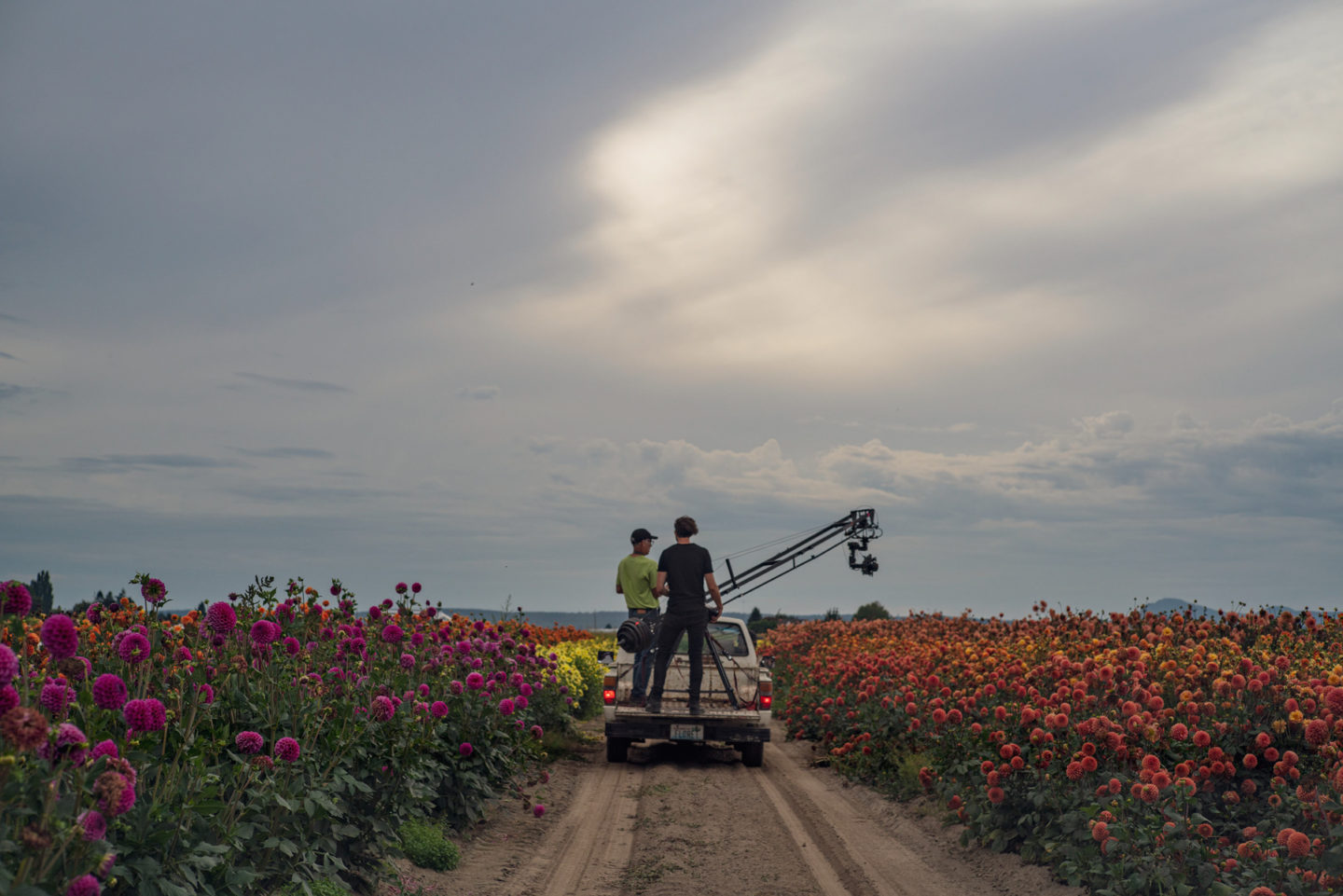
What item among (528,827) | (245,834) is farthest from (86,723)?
(528,827)

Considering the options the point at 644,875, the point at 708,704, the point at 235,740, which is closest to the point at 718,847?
the point at 644,875

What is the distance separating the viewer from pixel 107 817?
317 cm

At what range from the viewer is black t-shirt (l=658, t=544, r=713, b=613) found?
446 inches

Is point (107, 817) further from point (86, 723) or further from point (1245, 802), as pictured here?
point (1245, 802)

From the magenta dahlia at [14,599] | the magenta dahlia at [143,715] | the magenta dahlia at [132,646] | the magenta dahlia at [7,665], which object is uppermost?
the magenta dahlia at [14,599]

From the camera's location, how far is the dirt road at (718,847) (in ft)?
23.0

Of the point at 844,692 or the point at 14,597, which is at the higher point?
the point at 14,597

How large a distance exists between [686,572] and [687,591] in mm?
227

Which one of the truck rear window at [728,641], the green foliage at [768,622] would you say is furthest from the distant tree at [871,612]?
the truck rear window at [728,641]

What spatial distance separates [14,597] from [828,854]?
6.34 metres

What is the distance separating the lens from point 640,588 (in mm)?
12625

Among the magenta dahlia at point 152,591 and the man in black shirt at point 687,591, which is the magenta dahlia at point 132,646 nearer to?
the magenta dahlia at point 152,591

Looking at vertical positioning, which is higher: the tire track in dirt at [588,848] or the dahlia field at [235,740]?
the dahlia field at [235,740]

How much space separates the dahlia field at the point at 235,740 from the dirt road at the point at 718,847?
1.89 ft
